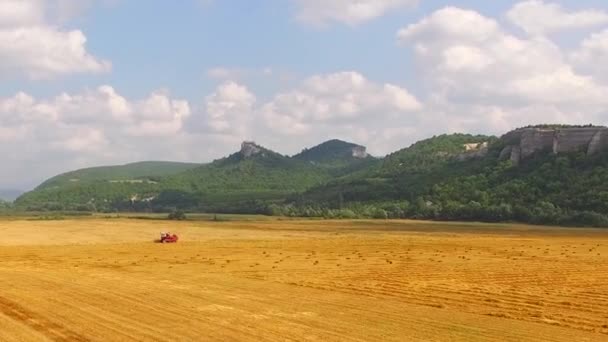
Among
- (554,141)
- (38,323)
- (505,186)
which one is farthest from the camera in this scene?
(554,141)

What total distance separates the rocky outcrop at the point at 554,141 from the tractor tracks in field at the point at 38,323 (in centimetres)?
12105

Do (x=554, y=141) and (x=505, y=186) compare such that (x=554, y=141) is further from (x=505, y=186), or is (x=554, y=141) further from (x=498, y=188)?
(x=498, y=188)

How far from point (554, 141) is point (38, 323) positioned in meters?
131

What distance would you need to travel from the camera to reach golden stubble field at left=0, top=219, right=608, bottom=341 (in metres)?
21.0

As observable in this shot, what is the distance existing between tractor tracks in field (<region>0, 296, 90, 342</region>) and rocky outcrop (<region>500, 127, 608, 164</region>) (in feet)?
397

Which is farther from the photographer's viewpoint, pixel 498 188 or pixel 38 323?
pixel 498 188

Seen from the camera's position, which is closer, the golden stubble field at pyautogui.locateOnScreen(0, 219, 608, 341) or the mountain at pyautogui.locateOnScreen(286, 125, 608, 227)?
the golden stubble field at pyautogui.locateOnScreen(0, 219, 608, 341)

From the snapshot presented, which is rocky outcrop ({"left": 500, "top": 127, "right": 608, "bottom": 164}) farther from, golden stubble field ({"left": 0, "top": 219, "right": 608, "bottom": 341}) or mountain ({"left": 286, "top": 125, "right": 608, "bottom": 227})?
golden stubble field ({"left": 0, "top": 219, "right": 608, "bottom": 341})

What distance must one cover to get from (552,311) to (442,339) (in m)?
7.36

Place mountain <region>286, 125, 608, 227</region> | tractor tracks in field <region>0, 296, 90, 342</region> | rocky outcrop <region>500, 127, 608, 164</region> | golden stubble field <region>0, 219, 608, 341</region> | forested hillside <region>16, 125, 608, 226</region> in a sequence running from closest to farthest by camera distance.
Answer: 1. tractor tracks in field <region>0, 296, 90, 342</region>
2. golden stubble field <region>0, 219, 608, 341</region>
3. mountain <region>286, 125, 608, 227</region>
4. forested hillside <region>16, 125, 608, 226</region>
5. rocky outcrop <region>500, 127, 608, 164</region>

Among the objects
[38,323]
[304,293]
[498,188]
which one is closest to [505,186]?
[498,188]

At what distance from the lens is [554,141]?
138 metres

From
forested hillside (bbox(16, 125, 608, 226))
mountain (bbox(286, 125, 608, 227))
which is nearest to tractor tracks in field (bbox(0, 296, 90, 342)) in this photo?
mountain (bbox(286, 125, 608, 227))

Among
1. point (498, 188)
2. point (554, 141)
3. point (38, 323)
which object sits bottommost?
point (38, 323)
